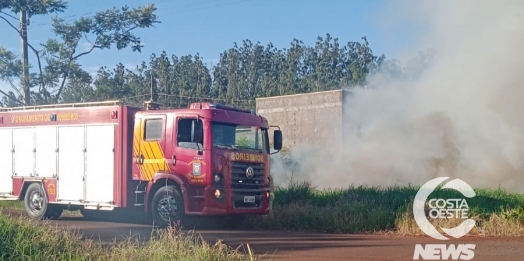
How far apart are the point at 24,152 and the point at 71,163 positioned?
181 cm

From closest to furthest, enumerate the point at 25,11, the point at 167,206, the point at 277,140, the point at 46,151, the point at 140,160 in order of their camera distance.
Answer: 1. the point at 167,206
2. the point at 140,160
3. the point at 277,140
4. the point at 46,151
5. the point at 25,11

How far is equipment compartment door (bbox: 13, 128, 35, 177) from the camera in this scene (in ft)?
55.5

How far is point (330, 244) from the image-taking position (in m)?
11.6

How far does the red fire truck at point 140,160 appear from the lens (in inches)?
555

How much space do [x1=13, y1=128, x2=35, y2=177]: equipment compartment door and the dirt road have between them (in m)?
3.31

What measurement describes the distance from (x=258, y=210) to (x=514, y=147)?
453 inches

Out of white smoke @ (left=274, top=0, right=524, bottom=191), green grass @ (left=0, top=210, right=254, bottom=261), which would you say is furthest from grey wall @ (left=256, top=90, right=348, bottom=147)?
green grass @ (left=0, top=210, right=254, bottom=261)

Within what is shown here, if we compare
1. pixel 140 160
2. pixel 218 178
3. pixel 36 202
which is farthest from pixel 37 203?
pixel 218 178

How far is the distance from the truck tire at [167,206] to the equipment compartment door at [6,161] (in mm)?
5156

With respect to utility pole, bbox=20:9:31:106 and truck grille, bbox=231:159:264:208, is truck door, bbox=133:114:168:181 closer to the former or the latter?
truck grille, bbox=231:159:264:208

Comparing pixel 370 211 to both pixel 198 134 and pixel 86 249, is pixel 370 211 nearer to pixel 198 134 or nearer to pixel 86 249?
pixel 198 134

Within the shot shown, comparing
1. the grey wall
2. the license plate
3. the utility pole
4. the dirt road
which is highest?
the utility pole

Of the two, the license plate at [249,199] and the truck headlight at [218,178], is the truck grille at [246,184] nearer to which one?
the license plate at [249,199]

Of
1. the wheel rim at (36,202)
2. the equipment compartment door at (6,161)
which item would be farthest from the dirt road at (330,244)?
the equipment compartment door at (6,161)
